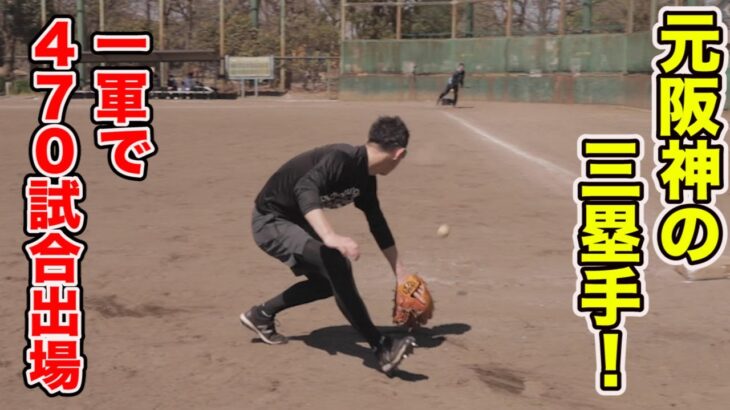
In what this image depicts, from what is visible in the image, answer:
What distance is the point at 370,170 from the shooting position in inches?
223

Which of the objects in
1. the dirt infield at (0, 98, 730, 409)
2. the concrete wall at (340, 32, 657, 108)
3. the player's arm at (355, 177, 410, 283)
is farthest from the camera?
the concrete wall at (340, 32, 657, 108)

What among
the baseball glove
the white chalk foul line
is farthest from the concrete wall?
the baseball glove

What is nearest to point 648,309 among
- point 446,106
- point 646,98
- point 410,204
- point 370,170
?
point 370,170

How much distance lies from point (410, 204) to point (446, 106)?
72.1 feet

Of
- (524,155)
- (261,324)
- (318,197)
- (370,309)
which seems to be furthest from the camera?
(524,155)

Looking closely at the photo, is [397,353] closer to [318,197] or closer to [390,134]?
[318,197]

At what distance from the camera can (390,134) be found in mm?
5473

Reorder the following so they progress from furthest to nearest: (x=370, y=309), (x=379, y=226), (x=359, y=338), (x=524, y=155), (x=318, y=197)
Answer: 1. (x=524, y=155)
2. (x=370, y=309)
3. (x=359, y=338)
4. (x=379, y=226)
5. (x=318, y=197)

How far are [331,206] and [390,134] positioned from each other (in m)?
0.62

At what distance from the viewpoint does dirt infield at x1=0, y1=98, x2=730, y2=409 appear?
5.41m

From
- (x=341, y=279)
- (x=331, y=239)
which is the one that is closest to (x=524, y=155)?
(x=341, y=279)

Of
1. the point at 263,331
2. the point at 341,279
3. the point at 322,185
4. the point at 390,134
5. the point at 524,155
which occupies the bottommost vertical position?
the point at 263,331

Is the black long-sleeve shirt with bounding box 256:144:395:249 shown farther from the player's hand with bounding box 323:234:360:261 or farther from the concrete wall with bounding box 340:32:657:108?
the concrete wall with bounding box 340:32:657:108

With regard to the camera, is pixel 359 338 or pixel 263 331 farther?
pixel 359 338
